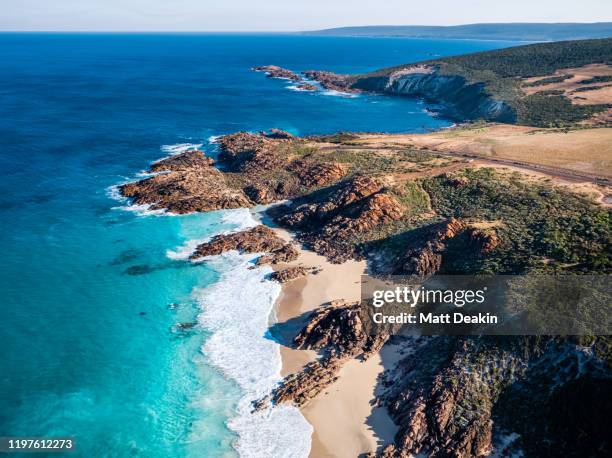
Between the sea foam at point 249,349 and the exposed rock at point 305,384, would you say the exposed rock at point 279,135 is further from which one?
the exposed rock at point 305,384

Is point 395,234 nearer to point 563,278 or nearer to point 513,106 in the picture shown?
point 563,278

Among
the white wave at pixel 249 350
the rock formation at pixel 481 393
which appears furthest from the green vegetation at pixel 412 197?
the rock formation at pixel 481 393

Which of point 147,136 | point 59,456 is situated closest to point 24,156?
point 147,136

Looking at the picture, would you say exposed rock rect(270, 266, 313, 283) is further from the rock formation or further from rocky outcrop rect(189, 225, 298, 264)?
the rock formation

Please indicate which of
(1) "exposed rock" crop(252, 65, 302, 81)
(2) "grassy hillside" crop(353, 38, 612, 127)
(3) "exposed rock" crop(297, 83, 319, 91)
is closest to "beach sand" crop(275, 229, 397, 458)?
(2) "grassy hillside" crop(353, 38, 612, 127)

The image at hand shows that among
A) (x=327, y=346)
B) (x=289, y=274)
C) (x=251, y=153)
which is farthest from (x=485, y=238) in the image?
(x=251, y=153)

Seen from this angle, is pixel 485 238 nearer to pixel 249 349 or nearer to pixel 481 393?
pixel 481 393
